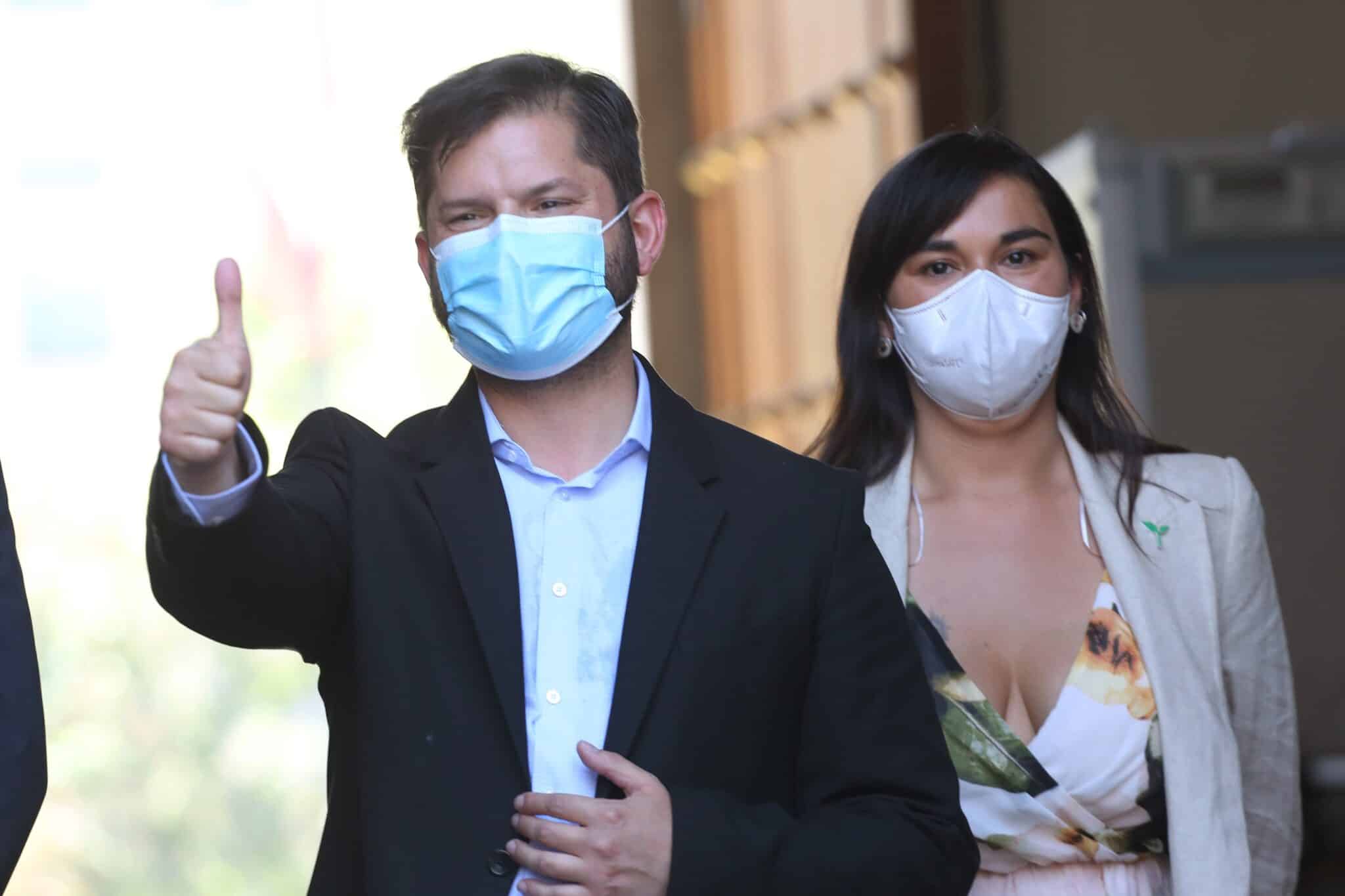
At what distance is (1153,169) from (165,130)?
14.8 feet

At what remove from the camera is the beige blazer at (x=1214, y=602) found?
2918 mm

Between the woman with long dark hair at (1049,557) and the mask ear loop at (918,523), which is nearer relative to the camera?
the woman with long dark hair at (1049,557)

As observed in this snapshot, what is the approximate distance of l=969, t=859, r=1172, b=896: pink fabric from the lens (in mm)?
2809

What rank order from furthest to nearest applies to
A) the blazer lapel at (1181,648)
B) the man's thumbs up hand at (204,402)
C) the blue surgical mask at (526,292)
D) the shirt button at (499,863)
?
the blazer lapel at (1181,648) < the blue surgical mask at (526,292) < the shirt button at (499,863) < the man's thumbs up hand at (204,402)

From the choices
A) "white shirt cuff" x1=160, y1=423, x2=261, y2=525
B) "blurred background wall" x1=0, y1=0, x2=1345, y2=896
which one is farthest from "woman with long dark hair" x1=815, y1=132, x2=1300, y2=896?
"blurred background wall" x1=0, y1=0, x2=1345, y2=896

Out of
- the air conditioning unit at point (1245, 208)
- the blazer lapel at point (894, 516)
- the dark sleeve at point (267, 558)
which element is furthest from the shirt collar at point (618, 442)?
the air conditioning unit at point (1245, 208)

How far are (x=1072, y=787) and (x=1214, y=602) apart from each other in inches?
15.8

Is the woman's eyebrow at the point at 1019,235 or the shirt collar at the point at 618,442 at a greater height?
the woman's eyebrow at the point at 1019,235

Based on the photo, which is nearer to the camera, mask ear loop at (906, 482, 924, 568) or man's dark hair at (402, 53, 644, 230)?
man's dark hair at (402, 53, 644, 230)

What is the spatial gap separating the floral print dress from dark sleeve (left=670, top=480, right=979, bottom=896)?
0.39 metres

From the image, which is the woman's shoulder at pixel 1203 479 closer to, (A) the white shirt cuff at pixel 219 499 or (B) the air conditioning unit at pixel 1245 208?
(B) the air conditioning unit at pixel 1245 208

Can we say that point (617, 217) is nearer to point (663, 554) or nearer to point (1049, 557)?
point (663, 554)

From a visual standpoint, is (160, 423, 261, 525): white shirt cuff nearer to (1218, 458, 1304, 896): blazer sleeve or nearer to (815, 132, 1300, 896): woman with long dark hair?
(815, 132, 1300, 896): woman with long dark hair

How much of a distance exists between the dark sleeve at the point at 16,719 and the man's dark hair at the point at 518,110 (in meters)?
0.67
